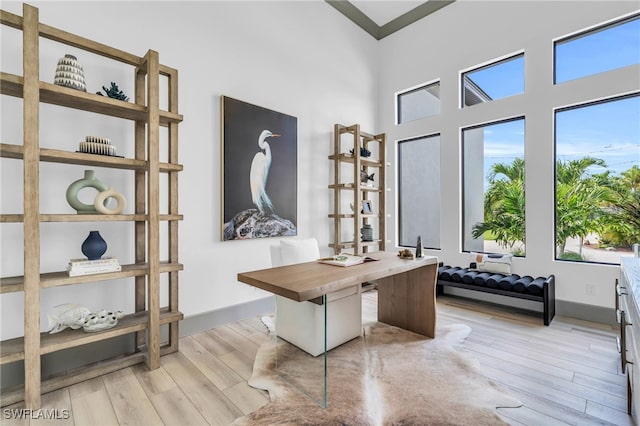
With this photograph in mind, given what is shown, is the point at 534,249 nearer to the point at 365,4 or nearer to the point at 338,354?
the point at 338,354

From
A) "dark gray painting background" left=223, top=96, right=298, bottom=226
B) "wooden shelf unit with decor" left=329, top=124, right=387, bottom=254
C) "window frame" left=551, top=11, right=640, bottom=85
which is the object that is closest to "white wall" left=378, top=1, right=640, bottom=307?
"window frame" left=551, top=11, right=640, bottom=85

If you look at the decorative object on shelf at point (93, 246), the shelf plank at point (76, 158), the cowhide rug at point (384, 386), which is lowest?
the cowhide rug at point (384, 386)

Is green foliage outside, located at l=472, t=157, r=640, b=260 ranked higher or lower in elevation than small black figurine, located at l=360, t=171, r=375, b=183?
lower

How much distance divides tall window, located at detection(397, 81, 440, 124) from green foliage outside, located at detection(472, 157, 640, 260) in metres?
1.28

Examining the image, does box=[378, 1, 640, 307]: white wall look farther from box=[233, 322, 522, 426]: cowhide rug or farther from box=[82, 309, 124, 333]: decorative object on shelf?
box=[82, 309, 124, 333]: decorative object on shelf

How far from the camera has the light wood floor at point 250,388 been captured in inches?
67.2

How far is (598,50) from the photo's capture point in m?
3.19

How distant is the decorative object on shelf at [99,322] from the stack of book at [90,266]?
0.30m

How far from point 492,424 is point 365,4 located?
4.96 metres

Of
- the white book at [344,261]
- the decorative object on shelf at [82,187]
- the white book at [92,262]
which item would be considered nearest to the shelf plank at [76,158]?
the decorative object on shelf at [82,187]

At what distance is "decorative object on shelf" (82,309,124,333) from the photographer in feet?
6.72

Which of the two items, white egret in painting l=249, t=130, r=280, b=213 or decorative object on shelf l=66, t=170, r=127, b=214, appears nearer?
decorative object on shelf l=66, t=170, r=127, b=214

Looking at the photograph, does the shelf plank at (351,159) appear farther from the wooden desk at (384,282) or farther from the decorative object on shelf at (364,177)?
the wooden desk at (384,282)

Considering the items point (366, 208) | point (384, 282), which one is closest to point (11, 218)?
point (384, 282)
